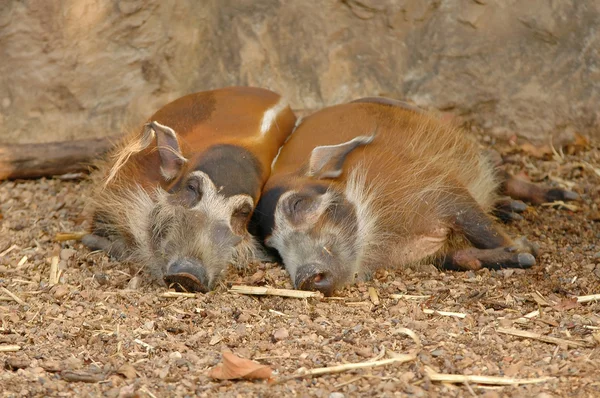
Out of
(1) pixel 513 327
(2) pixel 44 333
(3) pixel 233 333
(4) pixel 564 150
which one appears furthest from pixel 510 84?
(2) pixel 44 333

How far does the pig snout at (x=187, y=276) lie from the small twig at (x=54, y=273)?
55 cm

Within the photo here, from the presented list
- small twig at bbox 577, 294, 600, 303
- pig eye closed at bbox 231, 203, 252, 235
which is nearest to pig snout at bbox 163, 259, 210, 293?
pig eye closed at bbox 231, 203, 252, 235

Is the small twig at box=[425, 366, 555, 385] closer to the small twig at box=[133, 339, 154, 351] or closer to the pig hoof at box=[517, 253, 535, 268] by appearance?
the small twig at box=[133, 339, 154, 351]

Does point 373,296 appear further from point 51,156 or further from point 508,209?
point 51,156

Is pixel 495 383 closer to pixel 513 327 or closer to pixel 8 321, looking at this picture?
pixel 513 327

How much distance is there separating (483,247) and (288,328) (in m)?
1.48

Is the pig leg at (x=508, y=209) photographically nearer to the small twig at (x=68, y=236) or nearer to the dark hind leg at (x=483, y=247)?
the dark hind leg at (x=483, y=247)

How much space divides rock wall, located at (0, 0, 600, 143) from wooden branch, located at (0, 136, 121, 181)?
21 cm

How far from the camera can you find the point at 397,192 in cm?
476

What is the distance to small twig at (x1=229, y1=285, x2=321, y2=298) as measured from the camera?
163 inches

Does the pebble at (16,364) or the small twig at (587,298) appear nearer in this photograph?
the pebble at (16,364)

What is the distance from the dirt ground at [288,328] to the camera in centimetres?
308

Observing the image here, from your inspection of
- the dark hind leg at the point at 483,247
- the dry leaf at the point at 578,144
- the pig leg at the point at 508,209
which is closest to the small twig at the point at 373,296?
the dark hind leg at the point at 483,247

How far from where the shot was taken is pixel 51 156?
225 inches
